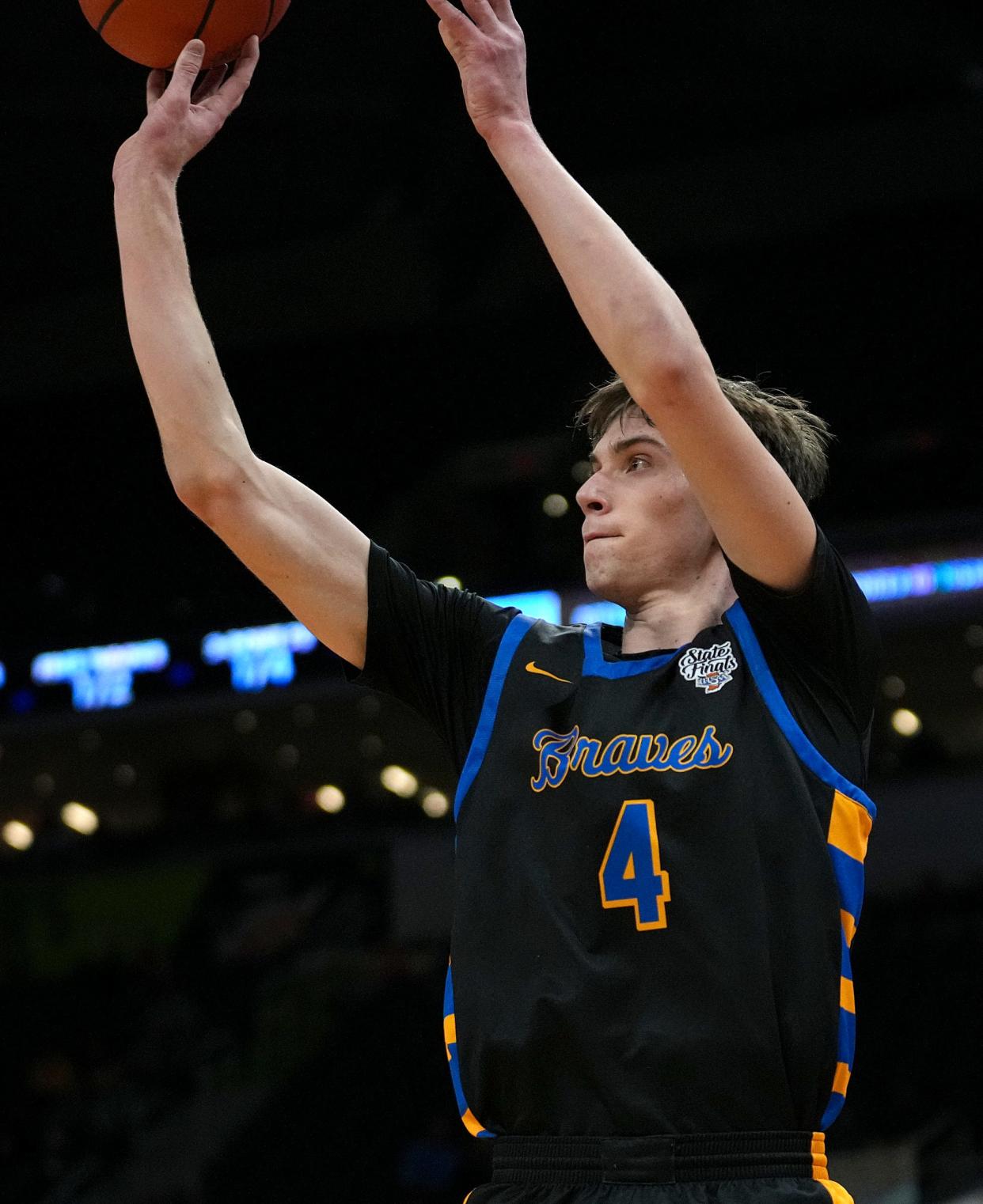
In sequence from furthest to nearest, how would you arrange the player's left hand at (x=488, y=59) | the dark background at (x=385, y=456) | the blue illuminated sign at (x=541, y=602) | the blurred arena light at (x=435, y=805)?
the blurred arena light at (x=435, y=805) < the blue illuminated sign at (x=541, y=602) < the dark background at (x=385, y=456) < the player's left hand at (x=488, y=59)

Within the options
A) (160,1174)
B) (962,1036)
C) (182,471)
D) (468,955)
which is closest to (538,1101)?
(468,955)

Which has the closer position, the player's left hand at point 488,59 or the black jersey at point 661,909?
the black jersey at point 661,909

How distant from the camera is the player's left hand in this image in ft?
7.48

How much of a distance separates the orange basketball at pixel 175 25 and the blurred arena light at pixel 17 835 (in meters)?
9.98

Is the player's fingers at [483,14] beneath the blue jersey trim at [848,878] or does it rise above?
above

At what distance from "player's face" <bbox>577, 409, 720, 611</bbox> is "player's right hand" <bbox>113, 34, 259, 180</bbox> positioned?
0.82 meters

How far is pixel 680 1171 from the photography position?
2014mm

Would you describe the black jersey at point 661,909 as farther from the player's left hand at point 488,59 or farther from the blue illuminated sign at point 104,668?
the blue illuminated sign at point 104,668

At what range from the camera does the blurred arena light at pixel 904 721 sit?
10289mm

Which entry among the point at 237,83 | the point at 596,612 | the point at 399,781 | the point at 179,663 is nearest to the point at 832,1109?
the point at 237,83

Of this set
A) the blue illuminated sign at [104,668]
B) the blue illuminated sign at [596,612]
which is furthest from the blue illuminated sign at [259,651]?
the blue illuminated sign at [596,612]

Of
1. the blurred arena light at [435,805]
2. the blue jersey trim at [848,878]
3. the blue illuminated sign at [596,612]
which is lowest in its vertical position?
the blue jersey trim at [848,878]

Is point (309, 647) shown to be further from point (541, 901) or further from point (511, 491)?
point (541, 901)

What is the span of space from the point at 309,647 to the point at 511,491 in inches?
62.3
